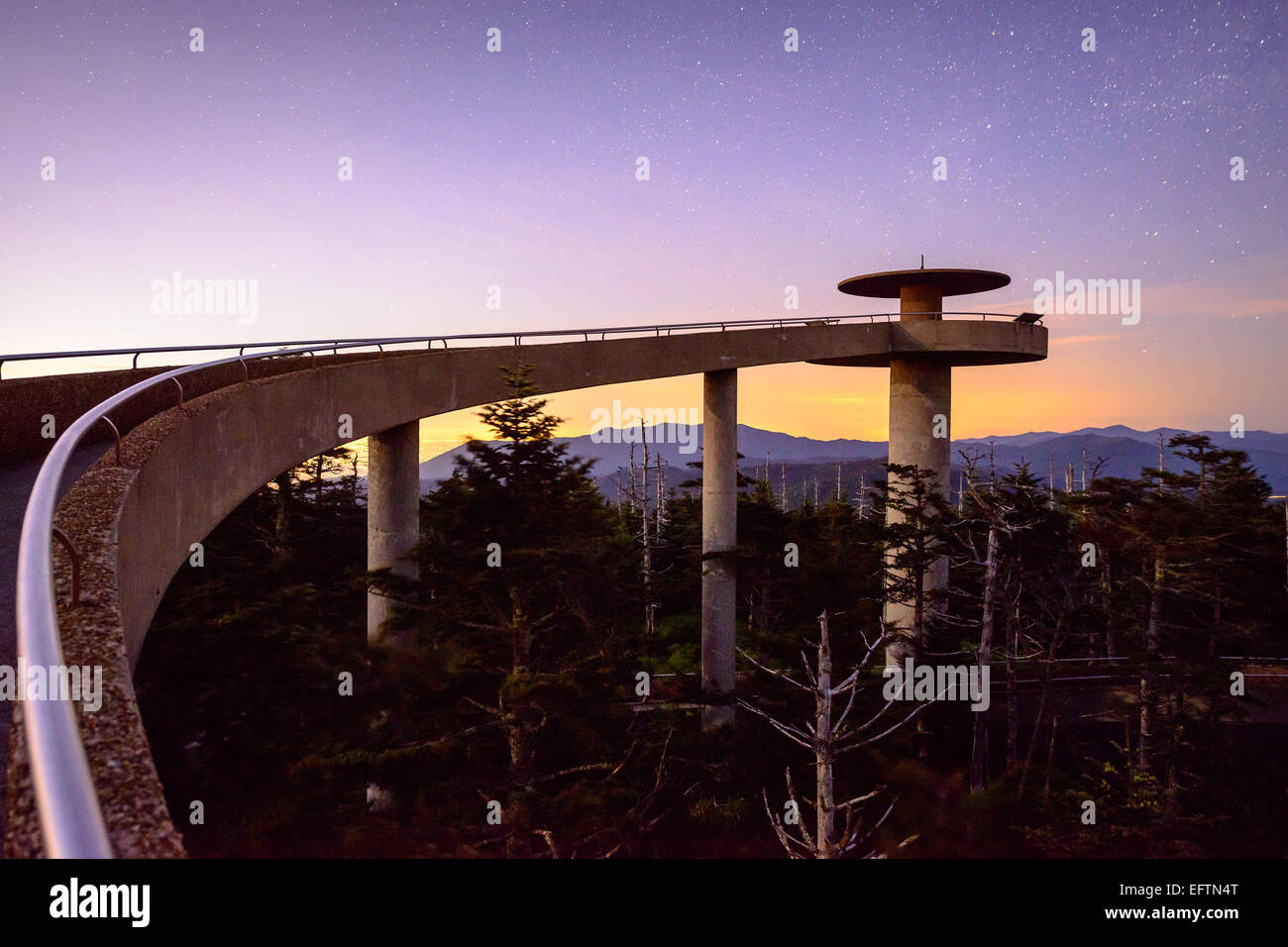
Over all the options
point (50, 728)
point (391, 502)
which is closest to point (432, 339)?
point (391, 502)

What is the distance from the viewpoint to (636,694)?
19641mm

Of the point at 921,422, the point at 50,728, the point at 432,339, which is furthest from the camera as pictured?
the point at 921,422

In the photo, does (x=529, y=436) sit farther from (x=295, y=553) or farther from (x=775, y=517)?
(x=775, y=517)

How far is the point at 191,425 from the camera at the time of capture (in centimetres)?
878

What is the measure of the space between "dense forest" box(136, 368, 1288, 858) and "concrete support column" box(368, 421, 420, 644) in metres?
1.00

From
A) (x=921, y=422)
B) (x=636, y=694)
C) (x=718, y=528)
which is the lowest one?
(x=636, y=694)

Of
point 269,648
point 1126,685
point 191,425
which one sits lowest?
point 1126,685

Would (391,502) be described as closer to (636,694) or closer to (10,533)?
(636,694)

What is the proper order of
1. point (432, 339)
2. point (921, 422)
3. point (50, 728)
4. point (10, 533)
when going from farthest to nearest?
point (921, 422) → point (432, 339) → point (10, 533) → point (50, 728)

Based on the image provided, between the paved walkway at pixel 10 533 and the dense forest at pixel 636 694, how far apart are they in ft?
14.9

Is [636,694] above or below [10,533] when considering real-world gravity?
below

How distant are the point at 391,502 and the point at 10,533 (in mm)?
8585
